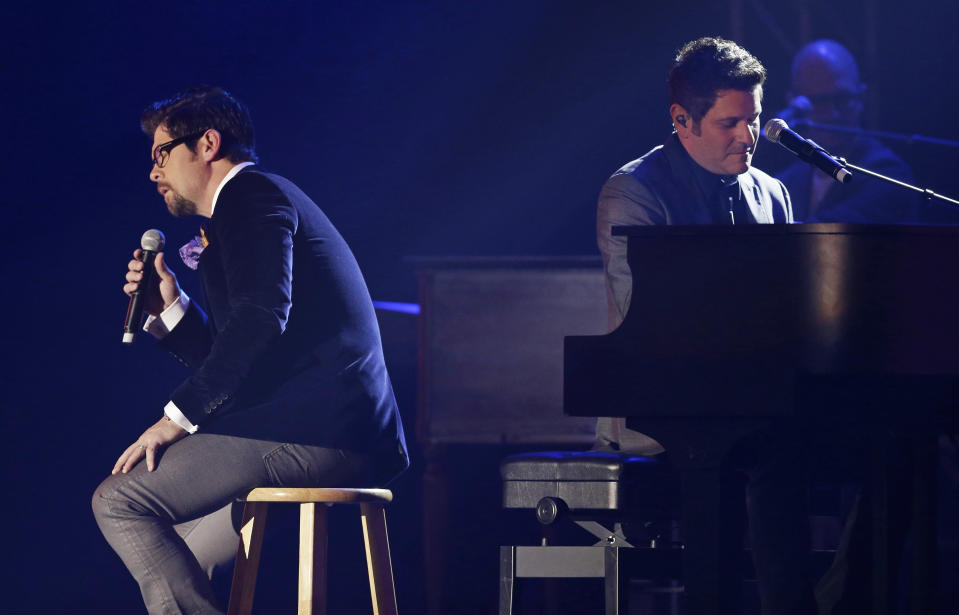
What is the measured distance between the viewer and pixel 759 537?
8.65 ft

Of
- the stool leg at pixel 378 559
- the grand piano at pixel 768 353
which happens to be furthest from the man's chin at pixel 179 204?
the grand piano at pixel 768 353

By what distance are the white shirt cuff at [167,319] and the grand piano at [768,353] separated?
114 centimetres

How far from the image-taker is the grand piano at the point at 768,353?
2414 mm

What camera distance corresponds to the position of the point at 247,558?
2816 mm

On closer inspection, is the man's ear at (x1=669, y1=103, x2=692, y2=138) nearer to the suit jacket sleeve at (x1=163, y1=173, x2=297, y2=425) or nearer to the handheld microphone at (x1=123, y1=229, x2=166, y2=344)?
the suit jacket sleeve at (x1=163, y1=173, x2=297, y2=425)

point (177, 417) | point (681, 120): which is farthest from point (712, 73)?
point (177, 417)

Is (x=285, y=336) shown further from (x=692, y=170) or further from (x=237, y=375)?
(x=692, y=170)

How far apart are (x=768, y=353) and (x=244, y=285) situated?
1.15 m

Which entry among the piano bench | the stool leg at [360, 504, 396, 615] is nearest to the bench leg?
the piano bench

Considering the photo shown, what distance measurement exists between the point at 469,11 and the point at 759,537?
334 cm

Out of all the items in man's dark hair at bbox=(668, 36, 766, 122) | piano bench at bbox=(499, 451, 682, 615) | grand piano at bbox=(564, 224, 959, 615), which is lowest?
piano bench at bbox=(499, 451, 682, 615)

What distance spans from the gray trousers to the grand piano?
73 cm

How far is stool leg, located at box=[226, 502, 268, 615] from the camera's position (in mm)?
2781

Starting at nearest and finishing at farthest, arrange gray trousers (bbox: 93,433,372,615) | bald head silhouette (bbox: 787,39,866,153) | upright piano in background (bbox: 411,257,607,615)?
gray trousers (bbox: 93,433,372,615) < upright piano in background (bbox: 411,257,607,615) < bald head silhouette (bbox: 787,39,866,153)
